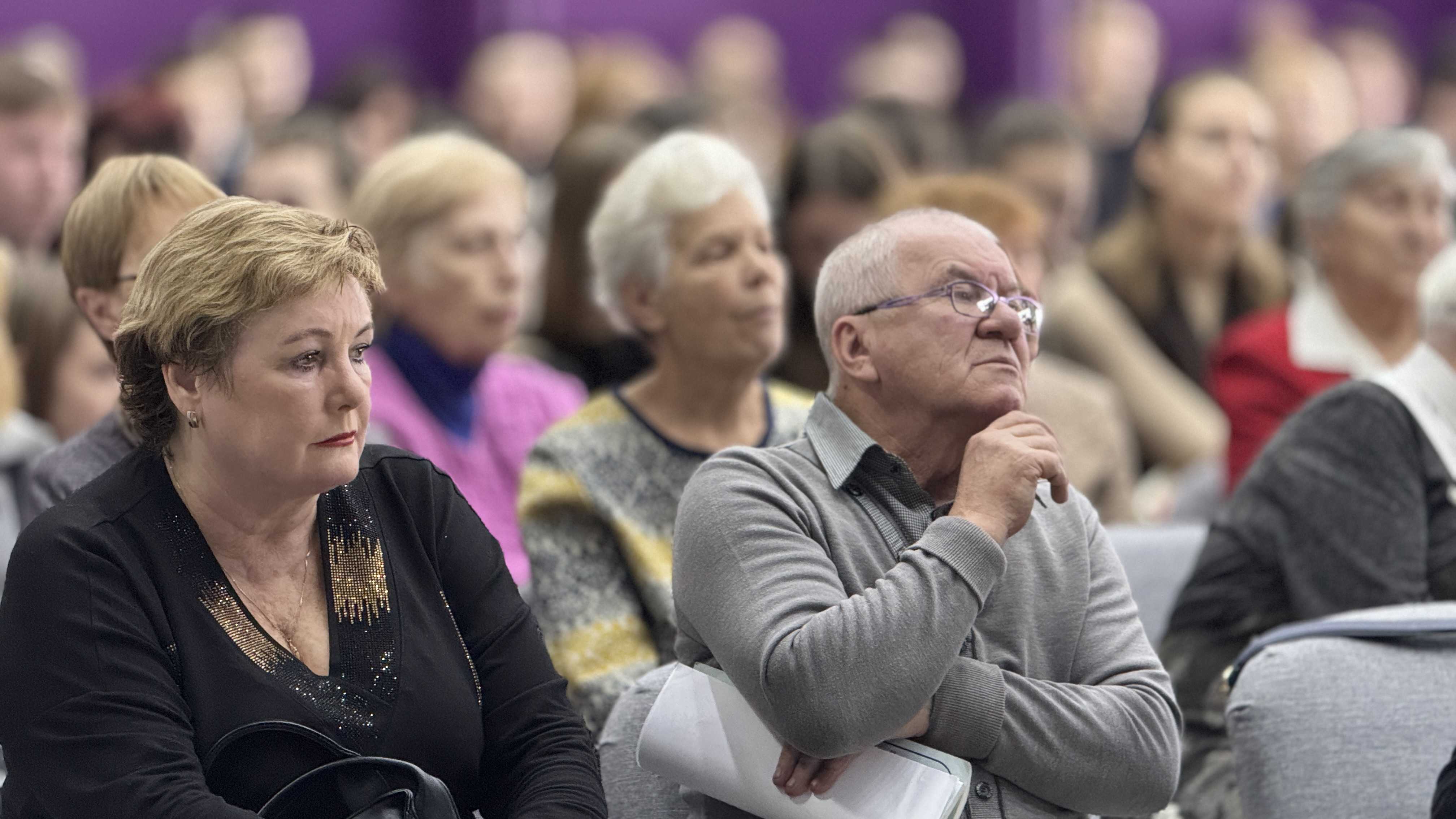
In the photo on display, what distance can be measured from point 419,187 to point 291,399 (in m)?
1.59

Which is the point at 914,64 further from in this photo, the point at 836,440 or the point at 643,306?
the point at 836,440

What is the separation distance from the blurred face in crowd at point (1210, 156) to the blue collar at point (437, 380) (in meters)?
2.86

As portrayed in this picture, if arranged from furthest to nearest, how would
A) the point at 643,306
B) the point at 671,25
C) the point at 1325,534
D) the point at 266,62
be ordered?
the point at 671,25
the point at 266,62
the point at 643,306
the point at 1325,534

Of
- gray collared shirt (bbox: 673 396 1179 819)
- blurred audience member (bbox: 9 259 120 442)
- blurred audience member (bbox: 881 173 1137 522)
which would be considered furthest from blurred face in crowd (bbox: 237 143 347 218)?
gray collared shirt (bbox: 673 396 1179 819)

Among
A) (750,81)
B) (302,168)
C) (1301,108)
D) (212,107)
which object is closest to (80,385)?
(302,168)

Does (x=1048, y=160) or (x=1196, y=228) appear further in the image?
(x=1048, y=160)

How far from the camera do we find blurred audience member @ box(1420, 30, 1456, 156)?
32.1 feet

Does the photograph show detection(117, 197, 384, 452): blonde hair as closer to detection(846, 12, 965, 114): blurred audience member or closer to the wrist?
the wrist

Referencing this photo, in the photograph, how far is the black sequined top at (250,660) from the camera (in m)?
1.93

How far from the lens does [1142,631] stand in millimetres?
2311

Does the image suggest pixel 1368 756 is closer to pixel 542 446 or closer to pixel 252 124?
pixel 542 446

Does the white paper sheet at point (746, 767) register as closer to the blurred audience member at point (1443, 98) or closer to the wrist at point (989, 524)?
the wrist at point (989, 524)

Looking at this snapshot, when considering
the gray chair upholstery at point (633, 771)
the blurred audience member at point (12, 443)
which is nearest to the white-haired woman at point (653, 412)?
the gray chair upholstery at point (633, 771)

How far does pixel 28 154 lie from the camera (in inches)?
198
